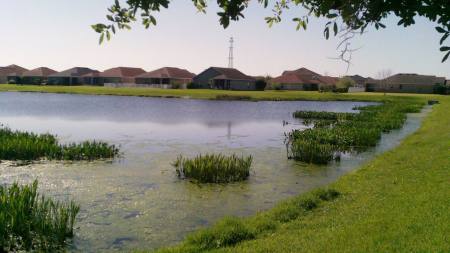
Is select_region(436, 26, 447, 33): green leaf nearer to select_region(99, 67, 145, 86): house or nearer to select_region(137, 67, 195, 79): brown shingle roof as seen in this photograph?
select_region(137, 67, 195, 79): brown shingle roof

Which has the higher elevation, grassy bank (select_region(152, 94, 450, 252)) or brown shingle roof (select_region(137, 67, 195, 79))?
brown shingle roof (select_region(137, 67, 195, 79))

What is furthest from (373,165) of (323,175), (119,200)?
(119,200)

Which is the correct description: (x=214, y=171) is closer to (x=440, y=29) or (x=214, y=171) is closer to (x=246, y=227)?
(x=246, y=227)

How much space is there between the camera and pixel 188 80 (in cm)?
11988

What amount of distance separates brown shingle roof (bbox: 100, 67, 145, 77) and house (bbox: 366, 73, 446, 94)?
67.2 m

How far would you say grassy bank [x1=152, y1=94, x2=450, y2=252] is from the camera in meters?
8.76

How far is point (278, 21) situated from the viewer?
690 centimetres

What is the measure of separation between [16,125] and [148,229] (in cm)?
2901

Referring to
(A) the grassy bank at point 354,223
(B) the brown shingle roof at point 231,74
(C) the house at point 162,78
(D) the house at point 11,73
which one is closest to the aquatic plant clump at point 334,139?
(A) the grassy bank at point 354,223

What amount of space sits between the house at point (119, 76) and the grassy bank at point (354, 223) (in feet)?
366

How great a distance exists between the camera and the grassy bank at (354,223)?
8.76 metres

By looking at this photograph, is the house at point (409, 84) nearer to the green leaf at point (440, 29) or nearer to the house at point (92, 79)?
the house at point (92, 79)

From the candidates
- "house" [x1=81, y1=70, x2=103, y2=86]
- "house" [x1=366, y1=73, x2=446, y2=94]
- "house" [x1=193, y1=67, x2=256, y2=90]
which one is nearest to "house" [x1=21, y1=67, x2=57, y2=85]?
"house" [x1=81, y1=70, x2=103, y2=86]

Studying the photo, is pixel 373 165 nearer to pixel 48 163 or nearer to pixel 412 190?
pixel 412 190
